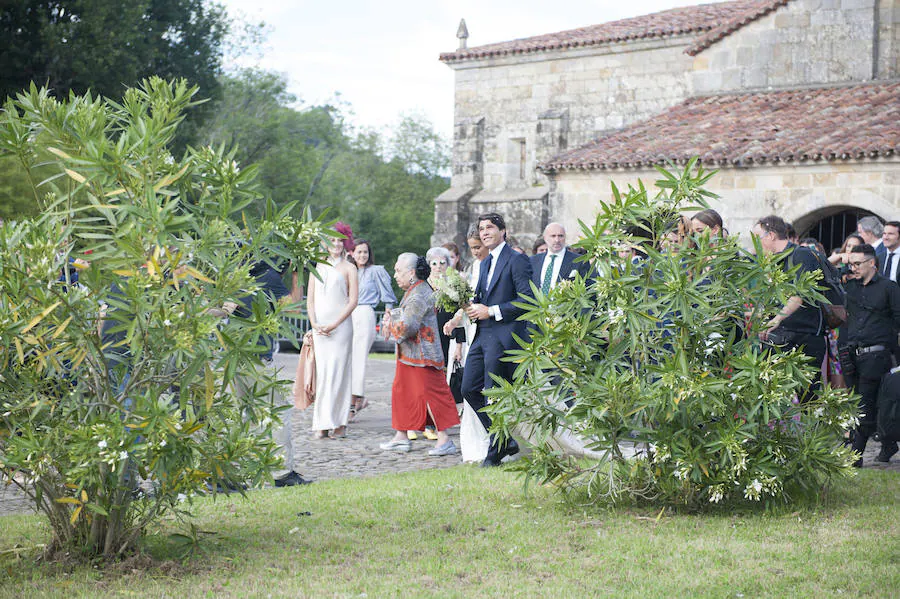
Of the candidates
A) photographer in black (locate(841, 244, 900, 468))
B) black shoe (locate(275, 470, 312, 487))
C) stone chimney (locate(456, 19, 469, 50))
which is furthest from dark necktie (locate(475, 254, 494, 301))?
stone chimney (locate(456, 19, 469, 50))

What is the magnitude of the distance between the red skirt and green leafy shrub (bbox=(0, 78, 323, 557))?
16.6ft

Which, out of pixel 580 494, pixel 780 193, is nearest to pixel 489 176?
pixel 780 193

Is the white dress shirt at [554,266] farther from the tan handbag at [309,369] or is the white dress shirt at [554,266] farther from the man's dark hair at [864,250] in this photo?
the man's dark hair at [864,250]

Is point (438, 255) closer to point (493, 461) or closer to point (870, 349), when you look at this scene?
point (493, 461)

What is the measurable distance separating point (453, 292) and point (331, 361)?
100 inches

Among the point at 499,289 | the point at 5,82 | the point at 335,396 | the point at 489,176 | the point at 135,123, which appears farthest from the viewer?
the point at 489,176

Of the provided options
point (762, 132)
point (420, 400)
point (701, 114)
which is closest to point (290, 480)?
point (420, 400)

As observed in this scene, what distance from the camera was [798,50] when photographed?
23.1 m

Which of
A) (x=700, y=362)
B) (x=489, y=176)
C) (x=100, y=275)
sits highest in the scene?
(x=489, y=176)

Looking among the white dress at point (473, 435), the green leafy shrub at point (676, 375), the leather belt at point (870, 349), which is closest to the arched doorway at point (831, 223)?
the leather belt at point (870, 349)

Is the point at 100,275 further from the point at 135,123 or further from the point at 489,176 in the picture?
the point at 489,176

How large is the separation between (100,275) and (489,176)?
28094mm

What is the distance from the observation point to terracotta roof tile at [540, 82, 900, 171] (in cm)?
1938

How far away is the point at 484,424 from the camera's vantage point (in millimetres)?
9180
